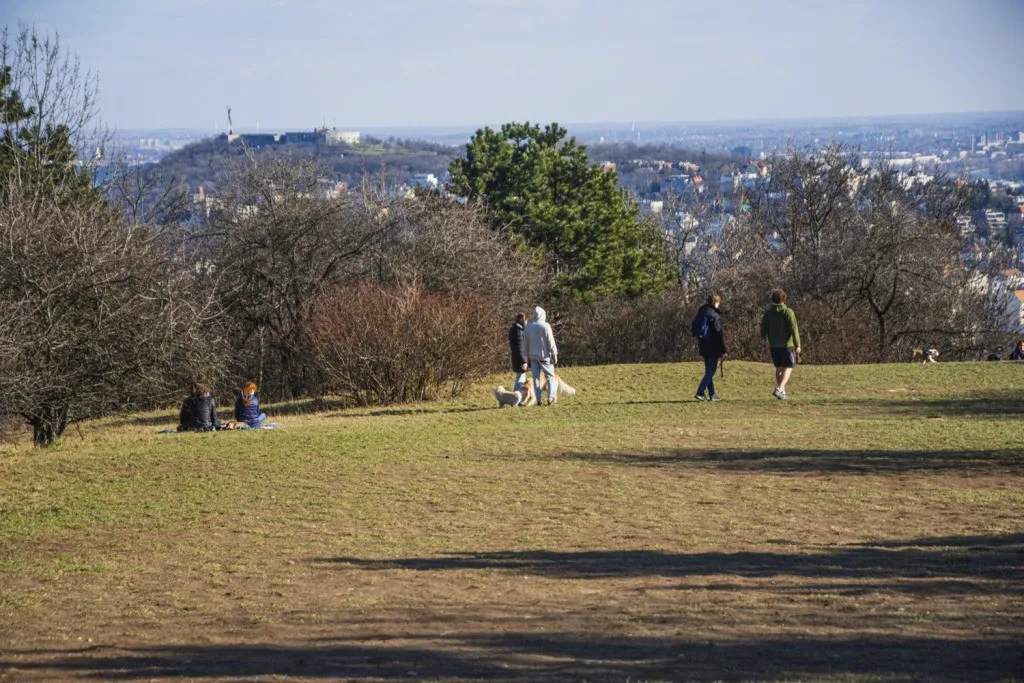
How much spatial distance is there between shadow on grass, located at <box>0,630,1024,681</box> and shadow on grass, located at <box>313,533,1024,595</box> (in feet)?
4.43

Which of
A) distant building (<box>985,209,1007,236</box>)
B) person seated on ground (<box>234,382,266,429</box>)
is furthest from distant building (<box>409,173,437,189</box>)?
distant building (<box>985,209,1007,236</box>)

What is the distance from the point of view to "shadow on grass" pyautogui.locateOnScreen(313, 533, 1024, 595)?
25.3 ft

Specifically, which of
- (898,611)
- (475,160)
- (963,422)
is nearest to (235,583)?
(898,611)

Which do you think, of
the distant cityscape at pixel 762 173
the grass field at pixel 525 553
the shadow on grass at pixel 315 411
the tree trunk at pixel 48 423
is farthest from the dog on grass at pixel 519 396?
the distant cityscape at pixel 762 173

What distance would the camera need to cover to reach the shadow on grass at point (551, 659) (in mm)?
5945

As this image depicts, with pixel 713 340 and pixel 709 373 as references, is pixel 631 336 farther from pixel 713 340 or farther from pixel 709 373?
pixel 713 340

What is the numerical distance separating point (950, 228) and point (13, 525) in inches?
1752

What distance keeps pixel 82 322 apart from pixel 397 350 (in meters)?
5.35

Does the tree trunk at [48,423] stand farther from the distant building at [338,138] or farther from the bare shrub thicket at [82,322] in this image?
the distant building at [338,138]

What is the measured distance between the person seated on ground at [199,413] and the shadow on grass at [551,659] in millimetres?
11014

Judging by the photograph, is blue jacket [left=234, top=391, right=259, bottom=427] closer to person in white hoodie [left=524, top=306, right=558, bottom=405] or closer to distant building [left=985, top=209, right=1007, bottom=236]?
person in white hoodie [left=524, top=306, right=558, bottom=405]

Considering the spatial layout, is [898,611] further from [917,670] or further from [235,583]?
[235,583]

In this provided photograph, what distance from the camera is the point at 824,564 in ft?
27.0

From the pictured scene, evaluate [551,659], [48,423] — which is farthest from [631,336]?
[551,659]
